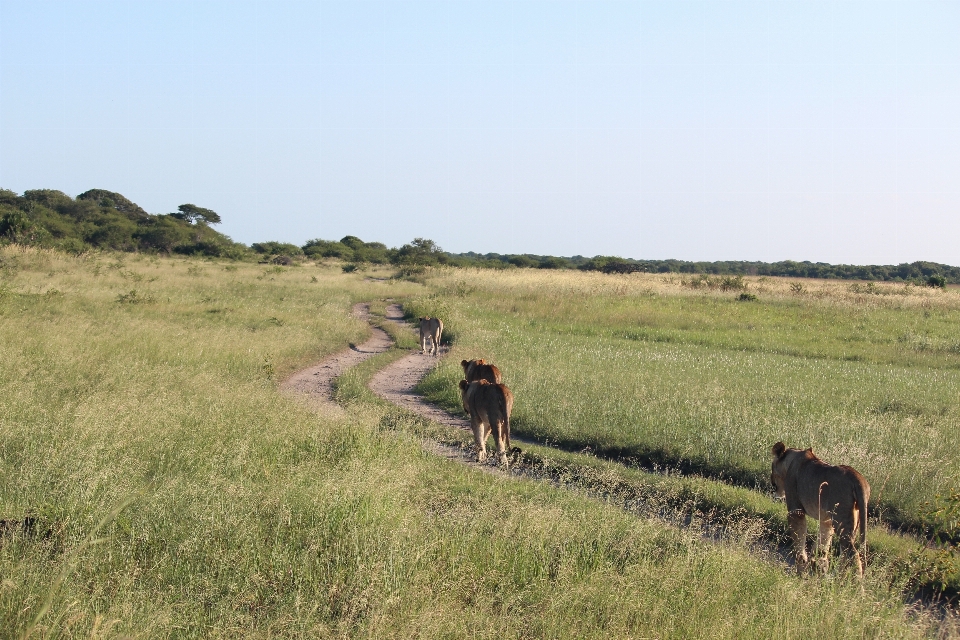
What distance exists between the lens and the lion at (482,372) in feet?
37.0

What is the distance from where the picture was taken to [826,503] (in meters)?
6.12

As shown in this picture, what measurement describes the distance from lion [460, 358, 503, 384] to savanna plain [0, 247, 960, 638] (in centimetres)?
97

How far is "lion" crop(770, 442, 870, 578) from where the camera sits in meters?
5.98

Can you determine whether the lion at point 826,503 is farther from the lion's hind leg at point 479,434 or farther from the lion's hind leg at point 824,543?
the lion's hind leg at point 479,434

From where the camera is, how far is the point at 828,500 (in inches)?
240

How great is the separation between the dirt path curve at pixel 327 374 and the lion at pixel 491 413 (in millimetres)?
2895

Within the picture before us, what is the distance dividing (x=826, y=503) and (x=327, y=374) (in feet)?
40.5

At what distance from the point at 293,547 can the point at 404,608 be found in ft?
3.66


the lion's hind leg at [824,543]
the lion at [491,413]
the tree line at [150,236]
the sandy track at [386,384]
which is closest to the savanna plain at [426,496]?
the lion's hind leg at [824,543]

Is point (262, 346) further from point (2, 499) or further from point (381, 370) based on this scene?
point (2, 499)

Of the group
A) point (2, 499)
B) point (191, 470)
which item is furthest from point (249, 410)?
point (2, 499)

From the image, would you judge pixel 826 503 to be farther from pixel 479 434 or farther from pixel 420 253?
pixel 420 253

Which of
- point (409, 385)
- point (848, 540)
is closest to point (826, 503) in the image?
point (848, 540)

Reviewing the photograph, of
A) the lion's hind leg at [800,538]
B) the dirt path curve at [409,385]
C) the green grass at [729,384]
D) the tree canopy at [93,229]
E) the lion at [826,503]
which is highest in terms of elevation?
the tree canopy at [93,229]
